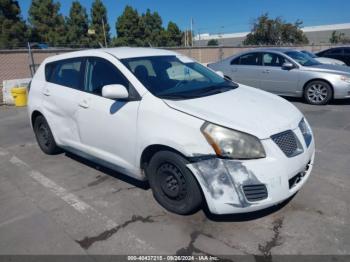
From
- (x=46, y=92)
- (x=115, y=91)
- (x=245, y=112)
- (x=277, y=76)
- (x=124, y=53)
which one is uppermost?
(x=124, y=53)

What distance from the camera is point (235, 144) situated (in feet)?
8.97

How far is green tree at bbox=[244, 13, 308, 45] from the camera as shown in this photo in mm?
40094

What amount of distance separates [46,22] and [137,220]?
122ft

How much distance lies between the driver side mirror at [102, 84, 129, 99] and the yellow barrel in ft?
27.2

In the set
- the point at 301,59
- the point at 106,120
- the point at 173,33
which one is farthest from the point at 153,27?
the point at 106,120

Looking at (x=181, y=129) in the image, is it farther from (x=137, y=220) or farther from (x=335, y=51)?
(x=335, y=51)

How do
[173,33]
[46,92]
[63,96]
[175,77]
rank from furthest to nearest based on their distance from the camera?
[173,33]
[46,92]
[63,96]
[175,77]

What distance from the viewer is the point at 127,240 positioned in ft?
9.35

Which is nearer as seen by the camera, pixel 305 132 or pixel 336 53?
pixel 305 132

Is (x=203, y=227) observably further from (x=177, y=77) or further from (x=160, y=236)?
(x=177, y=77)

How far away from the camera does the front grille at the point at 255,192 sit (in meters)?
2.72

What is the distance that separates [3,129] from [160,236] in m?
6.04

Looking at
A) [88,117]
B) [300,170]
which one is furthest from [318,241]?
[88,117]

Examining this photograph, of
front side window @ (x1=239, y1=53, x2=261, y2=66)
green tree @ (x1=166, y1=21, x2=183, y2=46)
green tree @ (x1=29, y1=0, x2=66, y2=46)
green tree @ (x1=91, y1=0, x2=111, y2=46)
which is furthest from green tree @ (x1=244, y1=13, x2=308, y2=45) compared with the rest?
front side window @ (x1=239, y1=53, x2=261, y2=66)
